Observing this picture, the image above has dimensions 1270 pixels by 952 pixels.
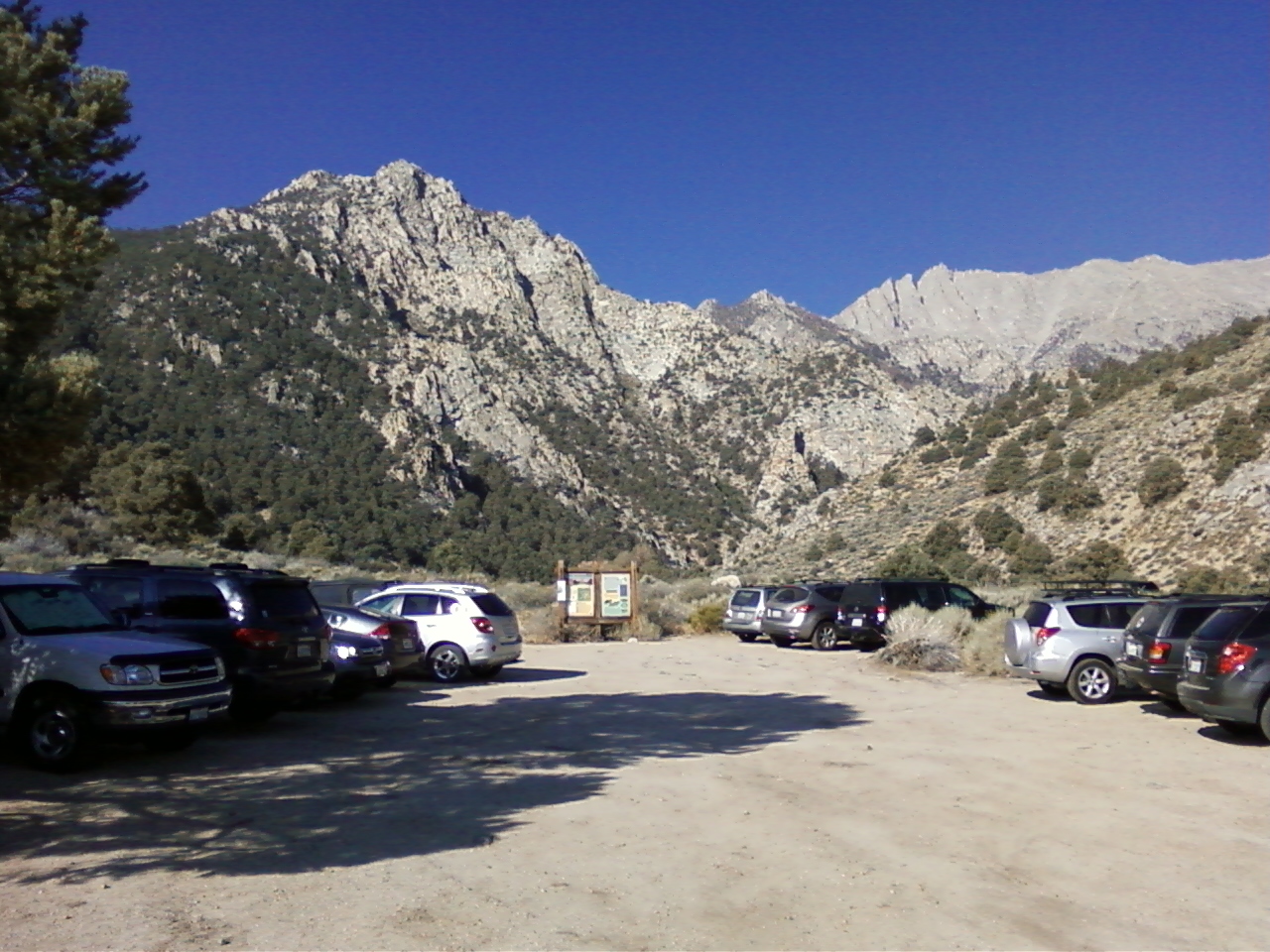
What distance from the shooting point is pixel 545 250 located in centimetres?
10438

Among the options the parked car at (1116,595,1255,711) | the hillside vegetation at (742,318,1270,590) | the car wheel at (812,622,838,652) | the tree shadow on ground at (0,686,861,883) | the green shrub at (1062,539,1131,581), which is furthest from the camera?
the green shrub at (1062,539,1131,581)

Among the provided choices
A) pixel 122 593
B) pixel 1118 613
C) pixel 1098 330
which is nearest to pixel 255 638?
pixel 122 593

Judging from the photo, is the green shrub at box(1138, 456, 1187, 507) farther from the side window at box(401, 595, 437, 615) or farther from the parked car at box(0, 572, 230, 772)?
the parked car at box(0, 572, 230, 772)

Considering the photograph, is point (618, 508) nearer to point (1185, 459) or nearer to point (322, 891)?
point (1185, 459)

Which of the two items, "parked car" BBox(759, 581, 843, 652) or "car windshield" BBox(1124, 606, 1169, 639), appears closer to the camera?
"car windshield" BBox(1124, 606, 1169, 639)

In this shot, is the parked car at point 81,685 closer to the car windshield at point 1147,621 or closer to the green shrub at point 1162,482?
the car windshield at point 1147,621

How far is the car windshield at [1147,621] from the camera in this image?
13055mm

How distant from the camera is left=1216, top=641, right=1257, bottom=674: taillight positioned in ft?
34.7

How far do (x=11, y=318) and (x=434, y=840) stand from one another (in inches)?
272

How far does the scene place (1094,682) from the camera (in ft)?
48.2

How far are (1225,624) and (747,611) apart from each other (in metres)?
16.7

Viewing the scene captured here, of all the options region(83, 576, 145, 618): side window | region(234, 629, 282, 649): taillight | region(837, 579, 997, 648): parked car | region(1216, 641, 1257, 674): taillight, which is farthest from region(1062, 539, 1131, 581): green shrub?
region(83, 576, 145, 618): side window

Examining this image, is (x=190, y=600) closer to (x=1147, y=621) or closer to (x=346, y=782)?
(x=346, y=782)

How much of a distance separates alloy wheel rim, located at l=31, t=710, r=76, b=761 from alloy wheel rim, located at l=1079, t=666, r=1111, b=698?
42.5 feet
